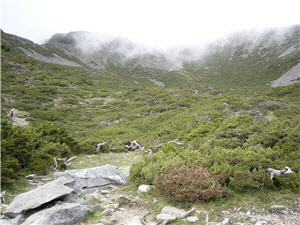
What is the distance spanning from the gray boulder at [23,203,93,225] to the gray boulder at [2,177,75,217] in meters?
0.32

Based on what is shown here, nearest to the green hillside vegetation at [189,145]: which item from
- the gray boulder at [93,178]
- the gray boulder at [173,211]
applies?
the gray boulder at [173,211]

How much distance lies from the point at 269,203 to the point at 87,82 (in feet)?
191

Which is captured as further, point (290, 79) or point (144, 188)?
point (290, 79)

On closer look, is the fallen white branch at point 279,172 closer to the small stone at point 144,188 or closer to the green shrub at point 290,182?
the green shrub at point 290,182

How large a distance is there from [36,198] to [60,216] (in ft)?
3.70

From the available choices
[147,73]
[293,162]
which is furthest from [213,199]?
[147,73]

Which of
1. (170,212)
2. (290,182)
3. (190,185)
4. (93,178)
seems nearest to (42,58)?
(93,178)

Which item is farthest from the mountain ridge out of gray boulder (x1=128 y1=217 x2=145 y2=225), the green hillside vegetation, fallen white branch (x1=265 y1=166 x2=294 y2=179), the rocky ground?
gray boulder (x1=128 y1=217 x2=145 y2=225)

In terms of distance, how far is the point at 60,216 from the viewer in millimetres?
3826

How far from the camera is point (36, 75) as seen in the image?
48.0 metres

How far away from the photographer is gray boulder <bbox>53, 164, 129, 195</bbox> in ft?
20.1

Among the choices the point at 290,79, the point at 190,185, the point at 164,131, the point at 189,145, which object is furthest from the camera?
the point at 290,79

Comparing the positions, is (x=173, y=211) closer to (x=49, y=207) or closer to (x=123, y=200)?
(x=123, y=200)

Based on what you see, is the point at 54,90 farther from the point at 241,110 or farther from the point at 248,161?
the point at 248,161
